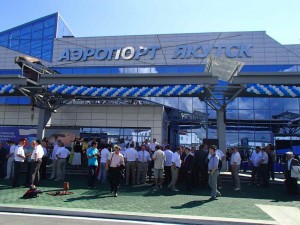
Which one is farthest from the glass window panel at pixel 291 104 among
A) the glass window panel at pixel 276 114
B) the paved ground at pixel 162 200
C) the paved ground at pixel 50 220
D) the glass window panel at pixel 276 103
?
the paved ground at pixel 50 220

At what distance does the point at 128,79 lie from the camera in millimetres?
15297

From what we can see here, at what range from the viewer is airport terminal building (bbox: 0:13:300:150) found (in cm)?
1481

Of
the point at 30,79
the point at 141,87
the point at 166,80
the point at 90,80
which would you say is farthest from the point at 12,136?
the point at 166,80

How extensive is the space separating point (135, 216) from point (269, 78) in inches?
407

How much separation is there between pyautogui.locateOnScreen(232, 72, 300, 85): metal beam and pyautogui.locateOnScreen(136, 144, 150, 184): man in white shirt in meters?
5.83

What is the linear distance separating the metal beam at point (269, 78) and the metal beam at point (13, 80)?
1140cm

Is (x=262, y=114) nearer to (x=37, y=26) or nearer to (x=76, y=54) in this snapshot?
(x=76, y=54)

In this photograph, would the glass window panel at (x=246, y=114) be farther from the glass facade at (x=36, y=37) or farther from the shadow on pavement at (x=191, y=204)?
the glass facade at (x=36, y=37)

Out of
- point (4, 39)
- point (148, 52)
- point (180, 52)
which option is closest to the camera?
point (180, 52)

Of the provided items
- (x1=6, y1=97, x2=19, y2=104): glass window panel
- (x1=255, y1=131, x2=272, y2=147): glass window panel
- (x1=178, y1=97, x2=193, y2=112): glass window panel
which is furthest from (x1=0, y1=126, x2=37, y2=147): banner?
(x1=255, y1=131, x2=272, y2=147): glass window panel

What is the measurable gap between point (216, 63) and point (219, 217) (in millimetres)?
9296

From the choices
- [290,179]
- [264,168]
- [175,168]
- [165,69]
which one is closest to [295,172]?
[290,179]

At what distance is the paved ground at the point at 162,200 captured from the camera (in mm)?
7602

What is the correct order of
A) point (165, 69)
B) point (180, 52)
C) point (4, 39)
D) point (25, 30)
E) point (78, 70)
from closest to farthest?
point (165, 69) → point (180, 52) → point (78, 70) → point (25, 30) → point (4, 39)
